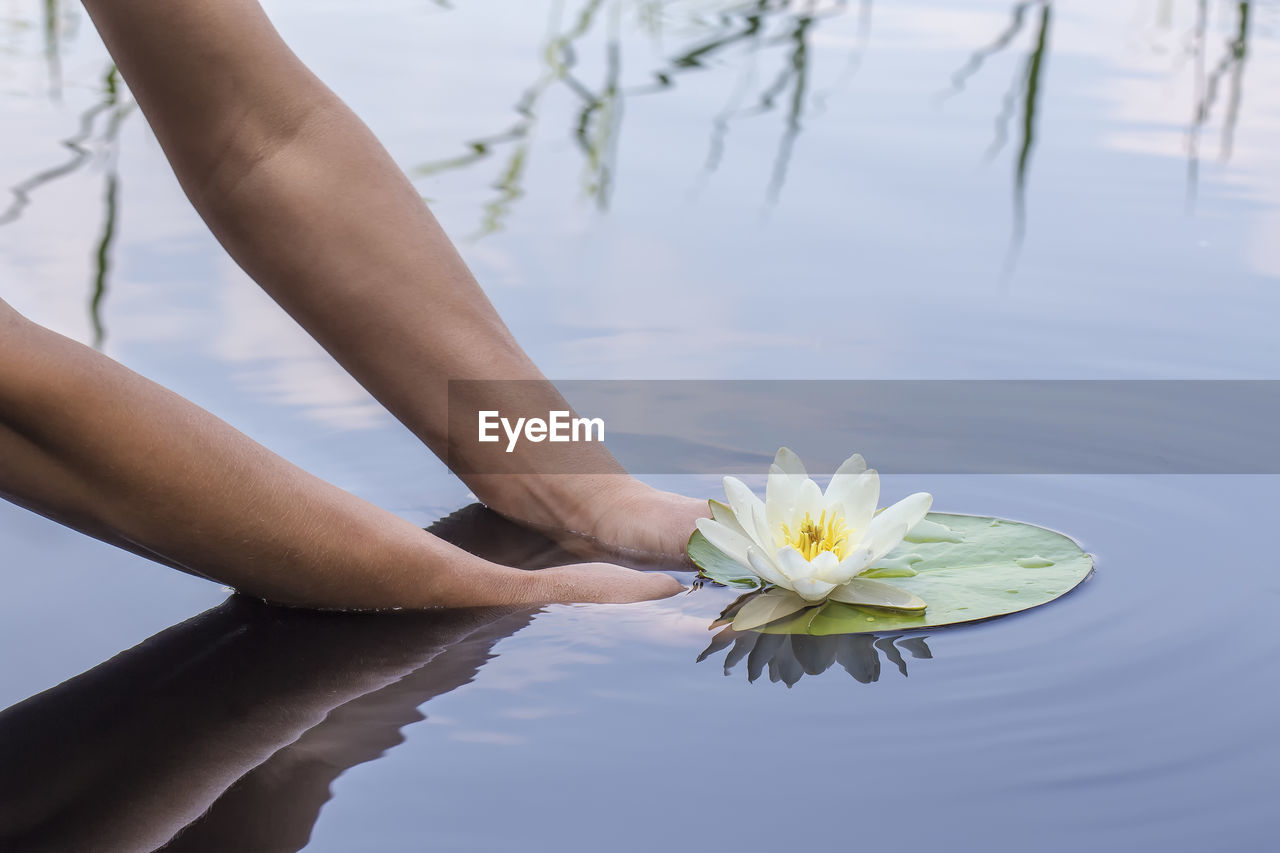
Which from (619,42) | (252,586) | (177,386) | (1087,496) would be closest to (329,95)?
(177,386)

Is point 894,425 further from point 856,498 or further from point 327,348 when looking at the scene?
point 327,348

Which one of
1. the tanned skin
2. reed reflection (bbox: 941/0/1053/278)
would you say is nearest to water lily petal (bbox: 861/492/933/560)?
the tanned skin

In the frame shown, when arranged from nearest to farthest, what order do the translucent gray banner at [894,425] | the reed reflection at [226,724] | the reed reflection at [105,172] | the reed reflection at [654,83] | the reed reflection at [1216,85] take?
the reed reflection at [226,724] < the translucent gray banner at [894,425] < the reed reflection at [105,172] < the reed reflection at [654,83] < the reed reflection at [1216,85]

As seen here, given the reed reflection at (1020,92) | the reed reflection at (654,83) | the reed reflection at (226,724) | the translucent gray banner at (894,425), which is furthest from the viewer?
the reed reflection at (654,83)

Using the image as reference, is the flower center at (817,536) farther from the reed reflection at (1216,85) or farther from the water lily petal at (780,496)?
the reed reflection at (1216,85)

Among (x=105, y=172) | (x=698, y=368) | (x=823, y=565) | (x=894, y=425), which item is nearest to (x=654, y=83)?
(x=105, y=172)

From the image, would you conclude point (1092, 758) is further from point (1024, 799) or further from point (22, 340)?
point (22, 340)

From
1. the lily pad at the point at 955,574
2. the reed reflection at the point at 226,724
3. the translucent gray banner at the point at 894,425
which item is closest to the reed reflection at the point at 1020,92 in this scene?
the translucent gray banner at the point at 894,425
